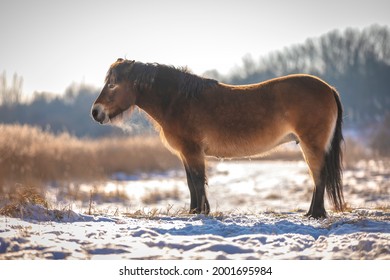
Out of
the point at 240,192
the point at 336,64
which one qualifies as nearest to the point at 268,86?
the point at 240,192

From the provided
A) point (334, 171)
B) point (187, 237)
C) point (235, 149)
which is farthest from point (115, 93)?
point (334, 171)

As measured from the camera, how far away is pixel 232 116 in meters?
5.64

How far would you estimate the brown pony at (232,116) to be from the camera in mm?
5531

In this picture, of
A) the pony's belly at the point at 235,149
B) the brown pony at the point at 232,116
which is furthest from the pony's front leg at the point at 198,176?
the pony's belly at the point at 235,149

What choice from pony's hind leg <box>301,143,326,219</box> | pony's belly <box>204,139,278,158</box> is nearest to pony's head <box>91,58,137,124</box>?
pony's belly <box>204,139,278,158</box>

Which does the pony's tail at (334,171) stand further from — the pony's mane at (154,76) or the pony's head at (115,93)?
the pony's head at (115,93)

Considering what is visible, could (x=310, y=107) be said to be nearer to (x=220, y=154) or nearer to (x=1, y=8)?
(x=220, y=154)

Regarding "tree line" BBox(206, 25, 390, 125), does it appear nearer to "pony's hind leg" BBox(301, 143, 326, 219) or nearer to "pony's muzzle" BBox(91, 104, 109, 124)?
"pony's hind leg" BBox(301, 143, 326, 219)

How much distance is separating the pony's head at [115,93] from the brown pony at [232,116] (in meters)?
0.01

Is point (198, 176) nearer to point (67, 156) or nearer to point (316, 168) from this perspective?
point (316, 168)

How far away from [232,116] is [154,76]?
50.1 inches

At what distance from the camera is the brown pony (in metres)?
5.53

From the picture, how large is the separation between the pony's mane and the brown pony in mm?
14
